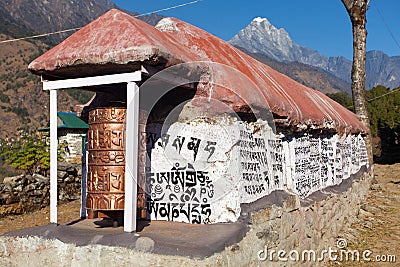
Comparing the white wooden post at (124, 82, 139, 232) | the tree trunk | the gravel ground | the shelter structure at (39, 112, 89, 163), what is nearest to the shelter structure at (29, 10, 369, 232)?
the white wooden post at (124, 82, 139, 232)

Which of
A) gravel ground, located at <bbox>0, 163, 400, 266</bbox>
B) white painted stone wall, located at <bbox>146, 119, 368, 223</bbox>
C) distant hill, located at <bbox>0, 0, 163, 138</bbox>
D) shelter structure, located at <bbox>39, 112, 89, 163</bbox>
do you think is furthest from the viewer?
distant hill, located at <bbox>0, 0, 163, 138</bbox>

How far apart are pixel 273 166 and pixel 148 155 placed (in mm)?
1397

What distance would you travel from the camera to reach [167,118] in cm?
412

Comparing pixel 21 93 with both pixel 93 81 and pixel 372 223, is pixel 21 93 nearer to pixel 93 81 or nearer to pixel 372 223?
pixel 372 223

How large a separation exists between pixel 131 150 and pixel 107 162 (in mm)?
452

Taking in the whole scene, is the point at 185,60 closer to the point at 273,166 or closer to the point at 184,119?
the point at 184,119

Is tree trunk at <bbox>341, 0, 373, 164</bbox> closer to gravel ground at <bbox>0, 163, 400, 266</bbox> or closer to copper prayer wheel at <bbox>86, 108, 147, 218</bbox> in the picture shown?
gravel ground at <bbox>0, 163, 400, 266</bbox>

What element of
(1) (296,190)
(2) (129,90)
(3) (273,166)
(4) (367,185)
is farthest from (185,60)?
(4) (367,185)

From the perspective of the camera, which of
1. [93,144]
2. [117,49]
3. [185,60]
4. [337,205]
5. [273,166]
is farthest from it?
[337,205]

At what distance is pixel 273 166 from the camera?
4824mm

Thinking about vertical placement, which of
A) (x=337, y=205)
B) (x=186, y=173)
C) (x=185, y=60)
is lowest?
(x=337, y=205)

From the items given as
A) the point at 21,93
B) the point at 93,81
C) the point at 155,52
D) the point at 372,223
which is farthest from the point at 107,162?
the point at 21,93

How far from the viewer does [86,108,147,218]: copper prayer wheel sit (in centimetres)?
366

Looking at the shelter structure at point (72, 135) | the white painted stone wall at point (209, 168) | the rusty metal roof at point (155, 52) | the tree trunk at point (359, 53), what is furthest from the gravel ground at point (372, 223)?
the shelter structure at point (72, 135)
